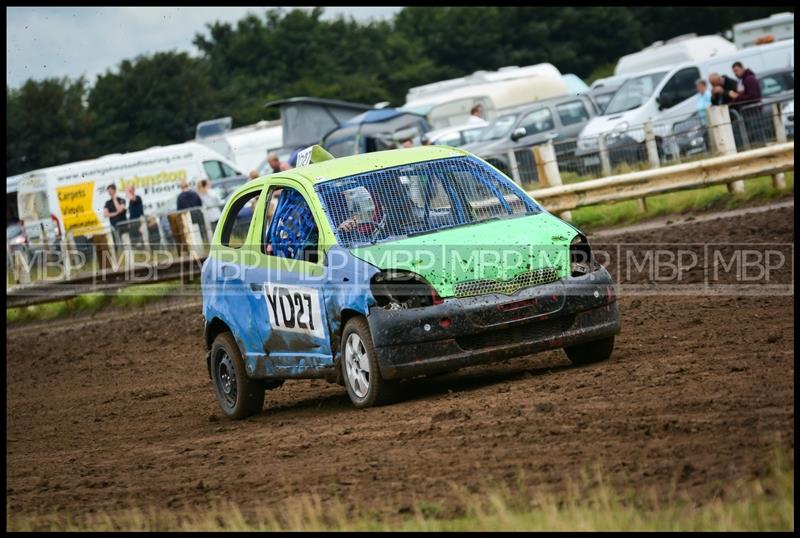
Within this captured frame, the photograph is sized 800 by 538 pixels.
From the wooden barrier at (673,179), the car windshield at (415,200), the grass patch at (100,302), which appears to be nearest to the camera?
the car windshield at (415,200)

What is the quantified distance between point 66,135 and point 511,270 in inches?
2469

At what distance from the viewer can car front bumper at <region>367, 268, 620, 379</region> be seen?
8820mm

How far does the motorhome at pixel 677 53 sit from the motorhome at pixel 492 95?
2593mm

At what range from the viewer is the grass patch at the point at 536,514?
5.08 meters

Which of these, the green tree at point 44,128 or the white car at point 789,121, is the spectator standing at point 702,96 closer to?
the white car at point 789,121

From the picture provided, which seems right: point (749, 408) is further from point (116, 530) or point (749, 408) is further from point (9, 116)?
point (9, 116)

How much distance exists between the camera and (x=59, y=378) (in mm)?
15664

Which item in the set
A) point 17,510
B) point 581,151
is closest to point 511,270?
point 17,510

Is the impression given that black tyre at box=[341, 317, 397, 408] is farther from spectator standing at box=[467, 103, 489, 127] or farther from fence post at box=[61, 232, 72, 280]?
spectator standing at box=[467, 103, 489, 127]

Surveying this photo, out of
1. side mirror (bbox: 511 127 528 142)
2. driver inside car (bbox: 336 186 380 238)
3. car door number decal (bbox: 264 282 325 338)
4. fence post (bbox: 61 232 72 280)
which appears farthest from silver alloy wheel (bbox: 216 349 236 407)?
side mirror (bbox: 511 127 528 142)

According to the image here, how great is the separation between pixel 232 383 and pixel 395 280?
243 centimetres

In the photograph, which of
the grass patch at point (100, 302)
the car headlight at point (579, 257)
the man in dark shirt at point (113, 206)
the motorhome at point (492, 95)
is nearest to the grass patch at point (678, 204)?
the grass patch at point (100, 302)

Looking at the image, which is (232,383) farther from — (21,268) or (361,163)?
(21,268)

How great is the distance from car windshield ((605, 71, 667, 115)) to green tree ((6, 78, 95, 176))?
4381cm
